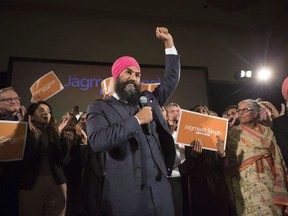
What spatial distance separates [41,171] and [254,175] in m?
1.98

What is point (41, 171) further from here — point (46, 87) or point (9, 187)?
point (46, 87)

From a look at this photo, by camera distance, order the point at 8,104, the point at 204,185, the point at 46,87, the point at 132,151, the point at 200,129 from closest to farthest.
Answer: the point at 132,151, the point at 200,129, the point at 8,104, the point at 204,185, the point at 46,87

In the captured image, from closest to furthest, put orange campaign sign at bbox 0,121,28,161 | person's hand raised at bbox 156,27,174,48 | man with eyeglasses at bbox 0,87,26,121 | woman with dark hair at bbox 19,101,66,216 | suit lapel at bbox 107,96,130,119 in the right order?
suit lapel at bbox 107,96,130,119 < person's hand raised at bbox 156,27,174,48 < orange campaign sign at bbox 0,121,28,161 < woman with dark hair at bbox 19,101,66,216 < man with eyeglasses at bbox 0,87,26,121

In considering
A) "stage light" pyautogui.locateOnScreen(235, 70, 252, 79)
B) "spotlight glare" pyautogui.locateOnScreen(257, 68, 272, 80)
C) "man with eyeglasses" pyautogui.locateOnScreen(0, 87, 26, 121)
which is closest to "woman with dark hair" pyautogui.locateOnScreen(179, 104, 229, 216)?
"man with eyeglasses" pyautogui.locateOnScreen(0, 87, 26, 121)

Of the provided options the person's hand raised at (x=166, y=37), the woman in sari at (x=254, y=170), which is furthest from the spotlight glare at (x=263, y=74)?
the person's hand raised at (x=166, y=37)

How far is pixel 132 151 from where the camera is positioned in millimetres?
1386

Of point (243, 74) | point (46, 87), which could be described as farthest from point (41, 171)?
point (243, 74)

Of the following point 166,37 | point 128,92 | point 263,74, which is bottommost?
point 128,92

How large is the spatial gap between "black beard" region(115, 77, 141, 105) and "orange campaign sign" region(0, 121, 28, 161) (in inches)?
45.6

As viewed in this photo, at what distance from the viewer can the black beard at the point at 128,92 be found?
1562 millimetres

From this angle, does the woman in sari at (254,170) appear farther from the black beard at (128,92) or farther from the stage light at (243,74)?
the stage light at (243,74)

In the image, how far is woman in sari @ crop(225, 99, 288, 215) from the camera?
2424 millimetres

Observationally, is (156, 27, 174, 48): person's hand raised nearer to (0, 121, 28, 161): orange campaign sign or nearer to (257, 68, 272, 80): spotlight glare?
(0, 121, 28, 161): orange campaign sign

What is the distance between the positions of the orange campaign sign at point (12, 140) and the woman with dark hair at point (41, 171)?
170 millimetres
